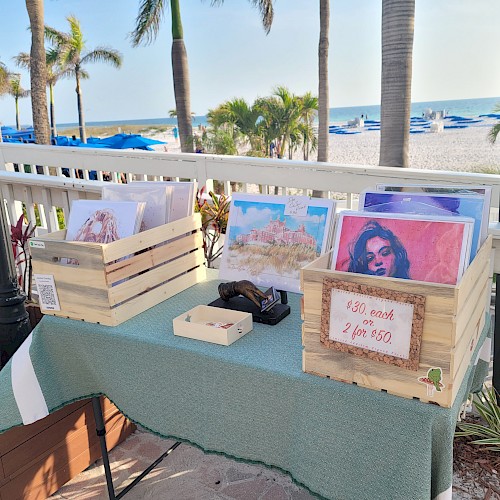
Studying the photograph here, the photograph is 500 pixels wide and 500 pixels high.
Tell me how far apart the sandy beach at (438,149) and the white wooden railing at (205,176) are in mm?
27008

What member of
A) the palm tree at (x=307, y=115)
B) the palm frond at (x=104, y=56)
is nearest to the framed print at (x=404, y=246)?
the palm tree at (x=307, y=115)

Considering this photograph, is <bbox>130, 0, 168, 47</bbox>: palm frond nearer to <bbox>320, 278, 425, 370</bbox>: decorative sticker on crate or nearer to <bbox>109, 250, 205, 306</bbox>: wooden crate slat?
<bbox>109, 250, 205, 306</bbox>: wooden crate slat

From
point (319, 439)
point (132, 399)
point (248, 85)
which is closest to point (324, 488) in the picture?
point (319, 439)

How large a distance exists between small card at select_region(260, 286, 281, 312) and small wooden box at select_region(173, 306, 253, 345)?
7 cm

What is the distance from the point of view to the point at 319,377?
1.19m

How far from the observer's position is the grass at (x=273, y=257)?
1.60 metres

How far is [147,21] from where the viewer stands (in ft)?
48.0

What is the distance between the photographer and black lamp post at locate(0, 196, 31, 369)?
2137 mm

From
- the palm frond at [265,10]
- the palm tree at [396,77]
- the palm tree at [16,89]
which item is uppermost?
the palm tree at [16,89]

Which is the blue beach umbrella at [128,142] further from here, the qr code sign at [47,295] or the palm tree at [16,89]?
the palm tree at [16,89]

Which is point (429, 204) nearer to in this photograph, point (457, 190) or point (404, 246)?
point (457, 190)

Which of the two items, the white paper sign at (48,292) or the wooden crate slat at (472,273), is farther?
the white paper sign at (48,292)

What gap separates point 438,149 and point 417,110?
1103 inches

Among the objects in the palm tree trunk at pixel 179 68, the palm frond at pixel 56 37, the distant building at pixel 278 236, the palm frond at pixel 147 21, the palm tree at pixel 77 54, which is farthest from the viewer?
the palm tree at pixel 77 54
